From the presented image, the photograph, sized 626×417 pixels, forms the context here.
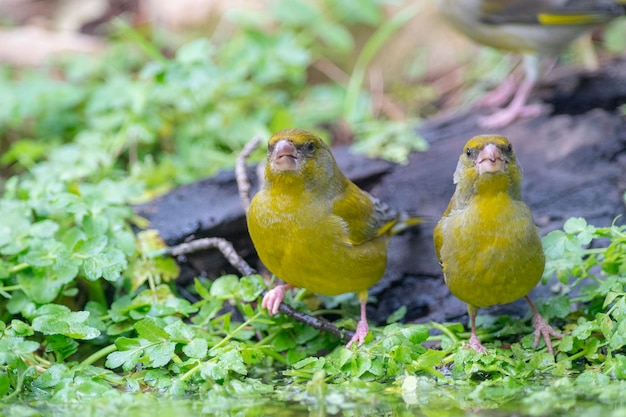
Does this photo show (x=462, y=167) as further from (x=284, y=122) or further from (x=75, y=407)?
(x=284, y=122)

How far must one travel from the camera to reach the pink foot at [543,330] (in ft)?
13.7

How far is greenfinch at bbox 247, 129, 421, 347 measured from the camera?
4.18m

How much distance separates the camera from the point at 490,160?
3799 millimetres

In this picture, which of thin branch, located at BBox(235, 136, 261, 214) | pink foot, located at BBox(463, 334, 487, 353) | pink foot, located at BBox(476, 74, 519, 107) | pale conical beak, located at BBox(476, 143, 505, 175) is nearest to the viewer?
pale conical beak, located at BBox(476, 143, 505, 175)

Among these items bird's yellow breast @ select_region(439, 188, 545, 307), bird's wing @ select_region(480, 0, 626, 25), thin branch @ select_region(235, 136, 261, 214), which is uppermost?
bird's wing @ select_region(480, 0, 626, 25)

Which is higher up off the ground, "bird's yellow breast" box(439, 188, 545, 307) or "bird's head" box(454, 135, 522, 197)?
"bird's head" box(454, 135, 522, 197)

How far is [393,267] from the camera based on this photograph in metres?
5.17

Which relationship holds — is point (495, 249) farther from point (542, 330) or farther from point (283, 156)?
point (283, 156)

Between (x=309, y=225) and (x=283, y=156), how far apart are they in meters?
0.38

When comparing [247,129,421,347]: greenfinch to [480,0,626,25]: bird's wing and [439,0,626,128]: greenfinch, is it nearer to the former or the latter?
[439,0,626,128]: greenfinch

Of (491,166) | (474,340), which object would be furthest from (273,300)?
(491,166)

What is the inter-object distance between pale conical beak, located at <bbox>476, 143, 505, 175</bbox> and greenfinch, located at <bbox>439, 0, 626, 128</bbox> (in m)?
2.77

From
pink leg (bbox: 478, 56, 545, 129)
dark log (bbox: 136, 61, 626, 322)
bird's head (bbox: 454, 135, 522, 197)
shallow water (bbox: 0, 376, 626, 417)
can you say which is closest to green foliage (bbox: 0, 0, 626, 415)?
shallow water (bbox: 0, 376, 626, 417)

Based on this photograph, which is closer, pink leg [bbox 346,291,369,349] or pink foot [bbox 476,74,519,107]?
pink leg [bbox 346,291,369,349]
